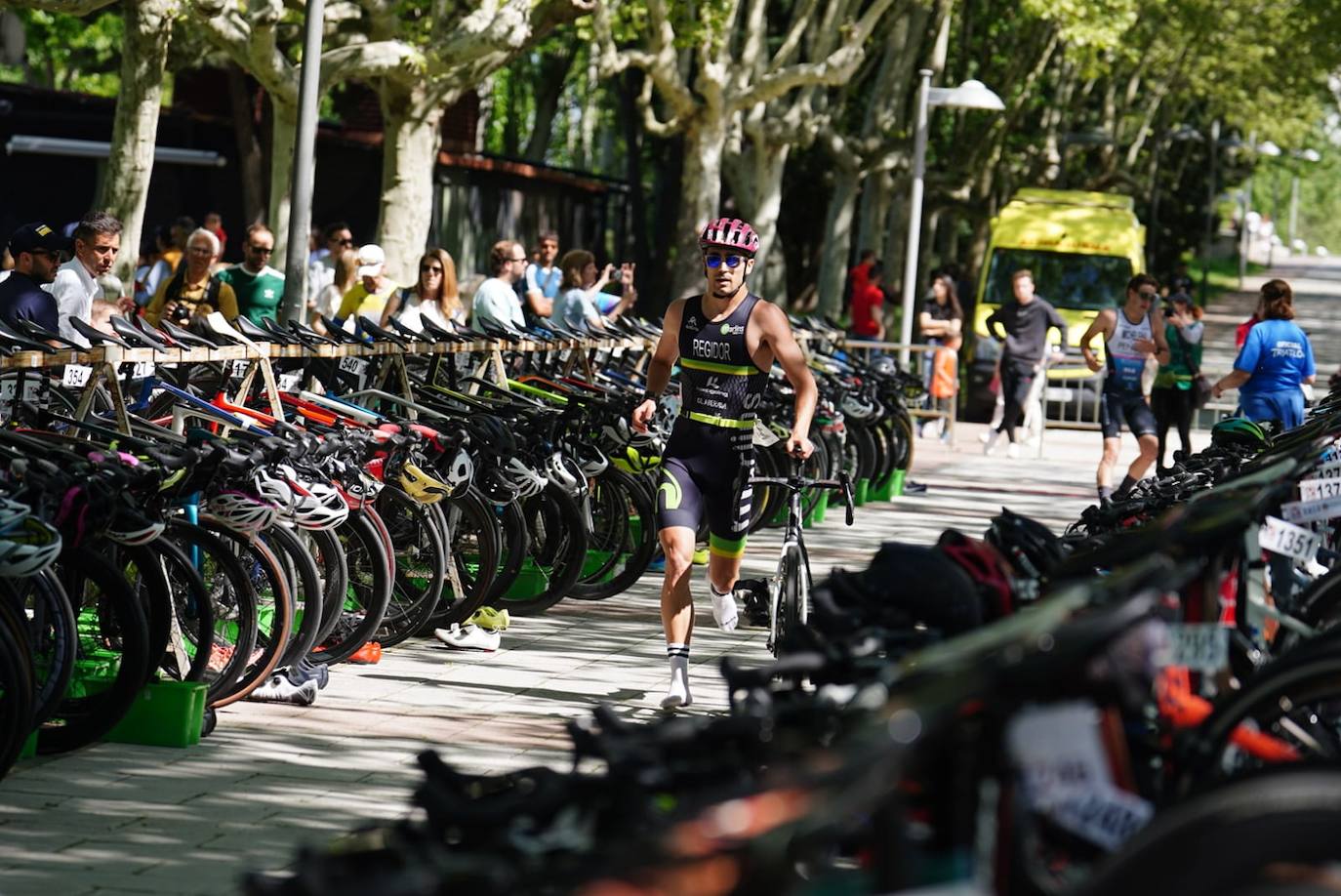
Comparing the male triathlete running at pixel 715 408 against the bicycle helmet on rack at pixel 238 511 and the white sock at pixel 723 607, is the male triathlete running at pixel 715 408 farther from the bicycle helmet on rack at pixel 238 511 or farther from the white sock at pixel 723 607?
the bicycle helmet on rack at pixel 238 511

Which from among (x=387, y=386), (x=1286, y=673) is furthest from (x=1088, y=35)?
(x=1286, y=673)

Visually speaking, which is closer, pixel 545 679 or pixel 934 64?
pixel 545 679

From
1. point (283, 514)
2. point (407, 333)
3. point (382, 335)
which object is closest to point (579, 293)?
point (407, 333)

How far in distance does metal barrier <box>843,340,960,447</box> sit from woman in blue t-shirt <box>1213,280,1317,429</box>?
6003 millimetres

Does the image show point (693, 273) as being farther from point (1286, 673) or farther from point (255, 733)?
point (1286, 673)

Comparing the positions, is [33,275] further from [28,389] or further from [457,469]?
[457,469]

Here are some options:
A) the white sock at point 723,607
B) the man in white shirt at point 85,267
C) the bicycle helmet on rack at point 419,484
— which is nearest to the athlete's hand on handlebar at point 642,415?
the white sock at point 723,607

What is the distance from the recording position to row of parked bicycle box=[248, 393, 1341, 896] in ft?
10.2

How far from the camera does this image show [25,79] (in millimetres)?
49406

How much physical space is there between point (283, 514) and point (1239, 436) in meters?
4.21

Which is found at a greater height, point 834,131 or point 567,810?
point 834,131

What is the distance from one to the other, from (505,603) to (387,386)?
118 centimetres

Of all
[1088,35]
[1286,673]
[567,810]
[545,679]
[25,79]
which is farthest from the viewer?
[25,79]

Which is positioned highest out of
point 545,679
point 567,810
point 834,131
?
point 834,131
